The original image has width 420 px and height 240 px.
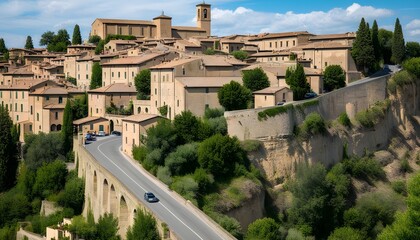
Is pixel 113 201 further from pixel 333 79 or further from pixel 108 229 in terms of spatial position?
pixel 333 79

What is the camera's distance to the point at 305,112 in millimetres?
46688

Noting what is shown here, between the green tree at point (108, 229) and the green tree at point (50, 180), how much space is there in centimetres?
1256

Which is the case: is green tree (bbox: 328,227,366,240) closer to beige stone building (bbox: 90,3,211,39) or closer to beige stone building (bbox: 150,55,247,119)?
beige stone building (bbox: 150,55,247,119)

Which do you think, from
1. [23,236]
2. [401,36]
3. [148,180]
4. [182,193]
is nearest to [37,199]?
[23,236]

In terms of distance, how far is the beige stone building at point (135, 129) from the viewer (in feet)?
149

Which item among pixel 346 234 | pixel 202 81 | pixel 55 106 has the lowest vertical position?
pixel 346 234

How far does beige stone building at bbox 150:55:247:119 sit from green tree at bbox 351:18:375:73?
1233 cm

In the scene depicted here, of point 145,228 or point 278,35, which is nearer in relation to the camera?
point 145,228

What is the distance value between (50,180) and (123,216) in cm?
1497

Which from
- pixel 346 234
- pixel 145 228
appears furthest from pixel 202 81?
pixel 145 228

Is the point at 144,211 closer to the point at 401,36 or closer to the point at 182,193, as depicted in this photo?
the point at 182,193

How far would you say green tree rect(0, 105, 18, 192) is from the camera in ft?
166

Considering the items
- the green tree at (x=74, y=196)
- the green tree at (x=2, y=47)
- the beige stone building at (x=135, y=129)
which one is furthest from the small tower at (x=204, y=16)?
the green tree at (x=74, y=196)

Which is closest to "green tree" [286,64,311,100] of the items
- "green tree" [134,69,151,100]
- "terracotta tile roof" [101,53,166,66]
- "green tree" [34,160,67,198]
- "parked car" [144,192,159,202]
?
"green tree" [134,69,151,100]
